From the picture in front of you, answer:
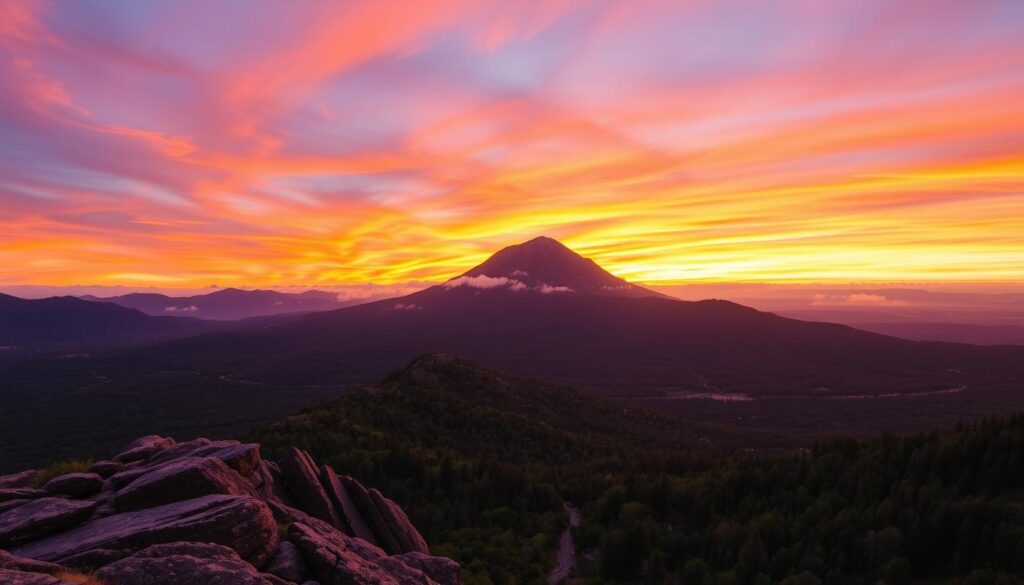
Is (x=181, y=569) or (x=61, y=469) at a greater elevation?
(x=181, y=569)

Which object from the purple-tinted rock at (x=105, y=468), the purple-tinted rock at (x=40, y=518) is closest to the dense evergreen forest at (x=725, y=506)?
the purple-tinted rock at (x=105, y=468)

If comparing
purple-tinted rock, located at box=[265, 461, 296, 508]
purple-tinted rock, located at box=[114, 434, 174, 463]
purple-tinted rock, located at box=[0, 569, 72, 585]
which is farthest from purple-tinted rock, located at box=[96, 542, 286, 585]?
purple-tinted rock, located at box=[114, 434, 174, 463]

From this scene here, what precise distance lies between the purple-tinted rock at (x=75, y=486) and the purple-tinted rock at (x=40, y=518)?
4.64ft

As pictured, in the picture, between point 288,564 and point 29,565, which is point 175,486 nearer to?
point 29,565

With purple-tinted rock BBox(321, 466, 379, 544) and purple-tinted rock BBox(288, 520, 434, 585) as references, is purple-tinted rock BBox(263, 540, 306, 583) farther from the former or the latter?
purple-tinted rock BBox(321, 466, 379, 544)

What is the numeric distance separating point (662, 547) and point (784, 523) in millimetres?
10130

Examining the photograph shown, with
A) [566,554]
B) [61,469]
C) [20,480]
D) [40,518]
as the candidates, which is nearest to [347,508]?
[40,518]

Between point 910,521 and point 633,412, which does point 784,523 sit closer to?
point 910,521

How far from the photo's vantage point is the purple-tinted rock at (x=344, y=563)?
18.9m

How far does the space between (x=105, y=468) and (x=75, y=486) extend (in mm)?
4297

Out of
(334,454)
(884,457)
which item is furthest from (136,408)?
(884,457)

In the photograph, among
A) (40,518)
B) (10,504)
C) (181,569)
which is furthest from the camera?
(10,504)

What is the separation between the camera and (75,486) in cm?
2239

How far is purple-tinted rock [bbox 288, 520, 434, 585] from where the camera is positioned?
18891 millimetres
